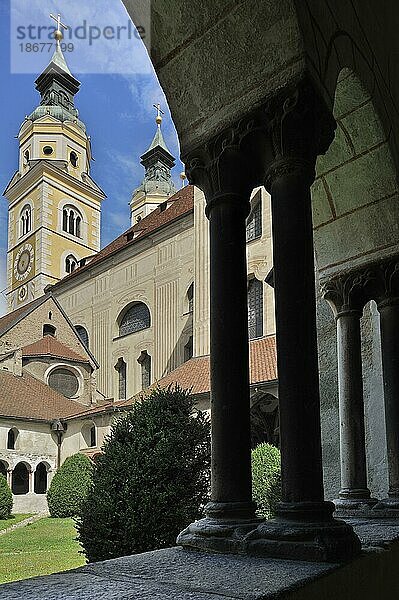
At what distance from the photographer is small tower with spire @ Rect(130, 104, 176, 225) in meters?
53.2

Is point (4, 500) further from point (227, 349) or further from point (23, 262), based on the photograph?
point (23, 262)

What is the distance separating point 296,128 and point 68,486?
20764mm

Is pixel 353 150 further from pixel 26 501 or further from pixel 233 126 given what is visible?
pixel 26 501

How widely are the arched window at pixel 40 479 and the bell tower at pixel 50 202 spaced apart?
16.6 meters

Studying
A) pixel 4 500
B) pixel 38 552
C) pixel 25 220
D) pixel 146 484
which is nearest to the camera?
pixel 146 484

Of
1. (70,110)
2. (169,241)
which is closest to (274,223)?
(169,241)

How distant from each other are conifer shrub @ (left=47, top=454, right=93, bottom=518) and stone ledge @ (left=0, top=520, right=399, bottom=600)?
64.1 ft

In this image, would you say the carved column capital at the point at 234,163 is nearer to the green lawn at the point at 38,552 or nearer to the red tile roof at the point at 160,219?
the green lawn at the point at 38,552

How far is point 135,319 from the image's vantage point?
31828mm

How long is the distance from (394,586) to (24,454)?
26.6 meters

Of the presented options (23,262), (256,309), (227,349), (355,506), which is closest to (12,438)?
(256,309)

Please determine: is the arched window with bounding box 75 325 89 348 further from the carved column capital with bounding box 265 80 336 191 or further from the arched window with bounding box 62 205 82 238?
the carved column capital with bounding box 265 80 336 191

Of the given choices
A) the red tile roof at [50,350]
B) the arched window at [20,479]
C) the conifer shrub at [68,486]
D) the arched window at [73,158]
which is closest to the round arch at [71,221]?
the arched window at [73,158]

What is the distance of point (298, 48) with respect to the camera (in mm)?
2889
